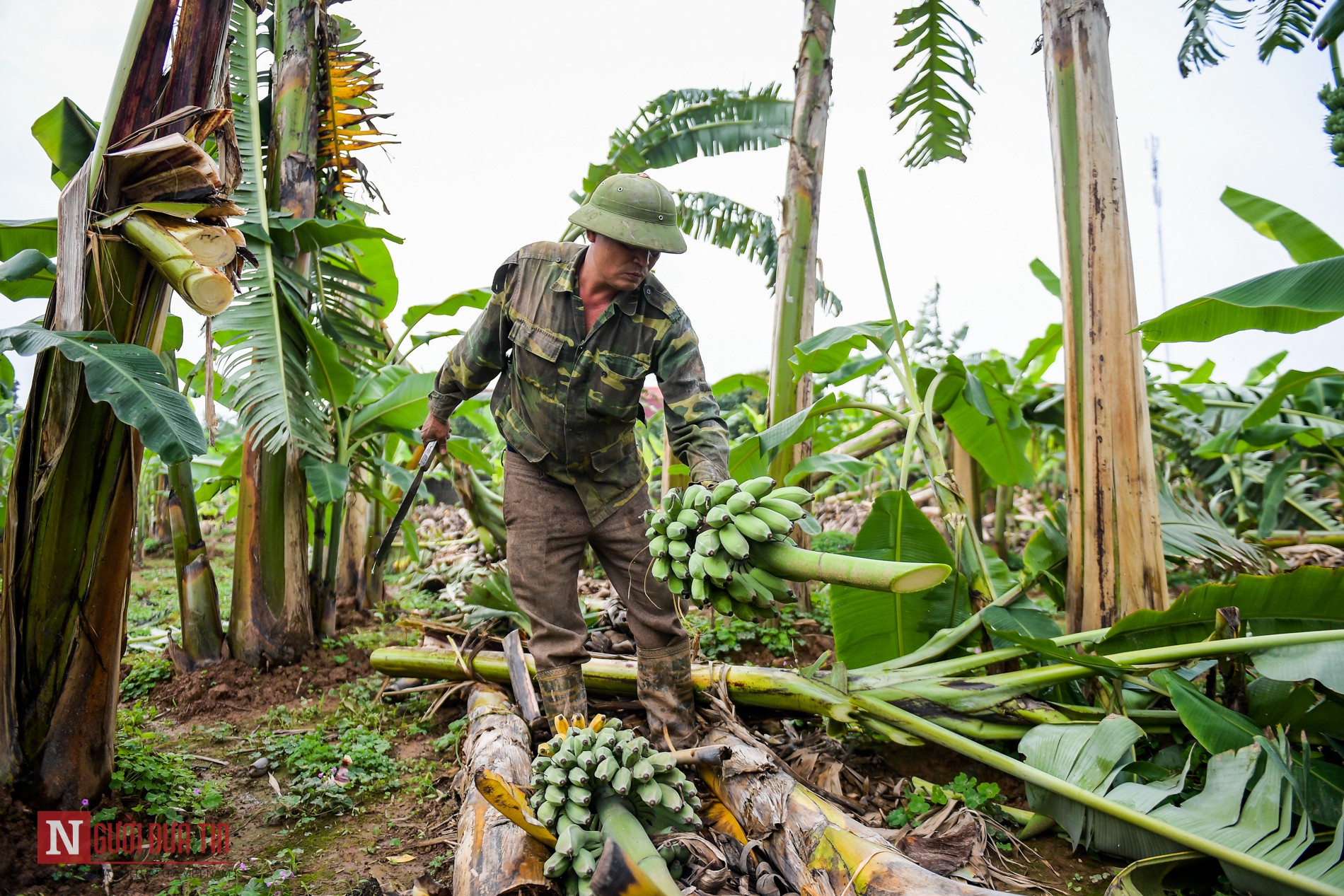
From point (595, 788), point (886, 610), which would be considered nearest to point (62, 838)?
point (595, 788)

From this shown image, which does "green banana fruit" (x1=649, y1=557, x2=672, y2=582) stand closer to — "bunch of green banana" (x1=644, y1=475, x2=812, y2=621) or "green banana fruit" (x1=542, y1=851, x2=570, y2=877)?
"bunch of green banana" (x1=644, y1=475, x2=812, y2=621)

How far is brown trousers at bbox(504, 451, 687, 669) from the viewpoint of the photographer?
9.80 ft

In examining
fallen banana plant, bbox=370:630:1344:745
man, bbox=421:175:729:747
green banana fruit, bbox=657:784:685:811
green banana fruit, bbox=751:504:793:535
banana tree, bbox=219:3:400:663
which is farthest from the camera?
banana tree, bbox=219:3:400:663

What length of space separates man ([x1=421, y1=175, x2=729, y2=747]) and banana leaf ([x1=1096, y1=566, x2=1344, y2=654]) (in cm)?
160

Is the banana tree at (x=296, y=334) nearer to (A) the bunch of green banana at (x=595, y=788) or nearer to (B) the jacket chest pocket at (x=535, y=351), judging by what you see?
(B) the jacket chest pocket at (x=535, y=351)

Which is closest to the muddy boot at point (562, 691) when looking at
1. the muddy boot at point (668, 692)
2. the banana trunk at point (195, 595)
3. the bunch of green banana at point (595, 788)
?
the muddy boot at point (668, 692)

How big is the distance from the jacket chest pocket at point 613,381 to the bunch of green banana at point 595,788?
1158 mm

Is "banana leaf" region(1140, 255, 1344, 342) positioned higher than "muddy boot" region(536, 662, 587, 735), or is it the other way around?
"banana leaf" region(1140, 255, 1344, 342)

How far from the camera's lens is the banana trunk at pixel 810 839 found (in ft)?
6.00

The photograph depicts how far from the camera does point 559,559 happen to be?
121 inches

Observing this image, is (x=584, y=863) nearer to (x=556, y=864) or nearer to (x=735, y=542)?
(x=556, y=864)

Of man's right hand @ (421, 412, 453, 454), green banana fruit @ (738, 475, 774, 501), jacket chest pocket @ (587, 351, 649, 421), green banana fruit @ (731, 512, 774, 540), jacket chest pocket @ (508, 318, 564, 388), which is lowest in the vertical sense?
green banana fruit @ (731, 512, 774, 540)

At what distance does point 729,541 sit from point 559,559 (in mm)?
1455

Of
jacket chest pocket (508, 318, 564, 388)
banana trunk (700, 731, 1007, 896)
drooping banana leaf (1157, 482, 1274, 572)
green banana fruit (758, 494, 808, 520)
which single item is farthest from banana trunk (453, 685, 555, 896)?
drooping banana leaf (1157, 482, 1274, 572)
